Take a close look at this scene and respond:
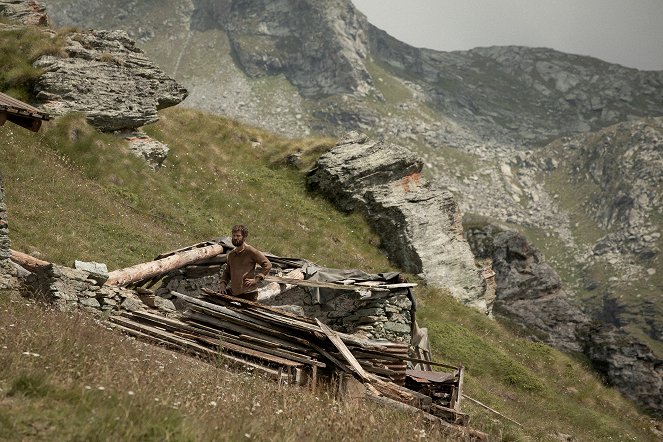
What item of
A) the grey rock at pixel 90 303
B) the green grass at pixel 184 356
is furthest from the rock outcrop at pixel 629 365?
the grey rock at pixel 90 303

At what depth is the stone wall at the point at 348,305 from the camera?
17750mm

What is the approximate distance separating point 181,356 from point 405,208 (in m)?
24.0

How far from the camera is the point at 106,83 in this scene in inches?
1122

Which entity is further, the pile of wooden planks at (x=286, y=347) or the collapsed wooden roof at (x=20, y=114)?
the collapsed wooden roof at (x=20, y=114)

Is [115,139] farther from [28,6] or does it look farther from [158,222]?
[28,6]

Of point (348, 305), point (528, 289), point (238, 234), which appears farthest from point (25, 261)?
point (528, 289)

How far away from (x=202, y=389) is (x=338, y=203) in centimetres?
2688

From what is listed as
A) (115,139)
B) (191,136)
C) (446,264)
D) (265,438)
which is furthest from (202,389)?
(191,136)

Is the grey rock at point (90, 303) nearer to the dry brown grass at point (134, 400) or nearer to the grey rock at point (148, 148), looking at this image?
the dry brown grass at point (134, 400)

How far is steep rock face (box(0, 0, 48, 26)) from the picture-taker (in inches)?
1307

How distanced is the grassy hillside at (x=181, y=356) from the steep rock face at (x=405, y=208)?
1.23 m

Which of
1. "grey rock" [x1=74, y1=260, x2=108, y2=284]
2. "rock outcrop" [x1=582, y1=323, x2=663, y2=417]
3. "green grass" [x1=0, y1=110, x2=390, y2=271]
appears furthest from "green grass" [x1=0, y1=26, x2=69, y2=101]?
"rock outcrop" [x1=582, y1=323, x2=663, y2=417]

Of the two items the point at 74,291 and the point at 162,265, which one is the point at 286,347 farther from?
the point at 162,265

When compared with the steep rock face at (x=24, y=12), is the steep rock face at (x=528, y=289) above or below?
below
